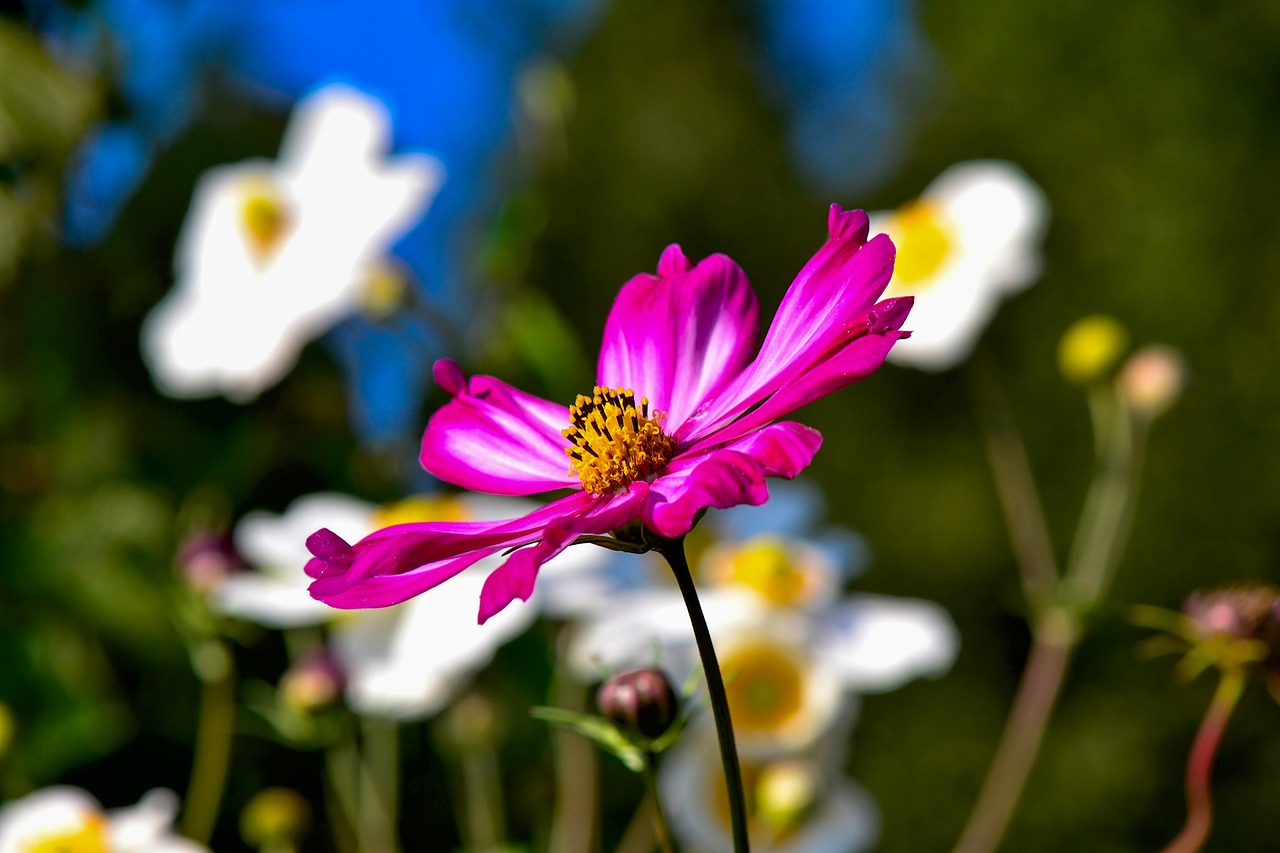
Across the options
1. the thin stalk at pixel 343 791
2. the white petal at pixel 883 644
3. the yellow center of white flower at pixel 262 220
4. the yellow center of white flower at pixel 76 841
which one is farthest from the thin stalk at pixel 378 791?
the yellow center of white flower at pixel 262 220

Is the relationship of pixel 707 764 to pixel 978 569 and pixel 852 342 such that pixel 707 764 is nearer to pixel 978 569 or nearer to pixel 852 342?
pixel 852 342

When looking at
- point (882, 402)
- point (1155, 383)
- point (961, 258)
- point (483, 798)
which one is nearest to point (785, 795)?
point (483, 798)

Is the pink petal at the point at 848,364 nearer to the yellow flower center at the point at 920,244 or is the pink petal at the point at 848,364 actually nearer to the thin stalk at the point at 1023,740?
the thin stalk at the point at 1023,740

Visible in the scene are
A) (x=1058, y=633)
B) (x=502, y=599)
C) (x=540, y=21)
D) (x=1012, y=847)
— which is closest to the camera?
(x=502, y=599)

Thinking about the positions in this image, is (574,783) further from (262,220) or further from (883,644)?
(262,220)

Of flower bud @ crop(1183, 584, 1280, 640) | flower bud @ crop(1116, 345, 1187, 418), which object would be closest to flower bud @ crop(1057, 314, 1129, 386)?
flower bud @ crop(1116, 345, 1187, 418)

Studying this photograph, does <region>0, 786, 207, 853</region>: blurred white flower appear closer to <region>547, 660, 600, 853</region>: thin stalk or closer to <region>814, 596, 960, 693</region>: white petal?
<region>547, 660, 600, 853</region>: thin stalk

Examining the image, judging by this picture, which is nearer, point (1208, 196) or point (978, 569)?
point (1208, 196)

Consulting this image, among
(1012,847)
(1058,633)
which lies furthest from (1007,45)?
(1058,633)
